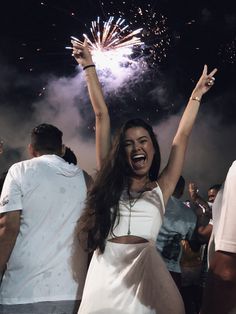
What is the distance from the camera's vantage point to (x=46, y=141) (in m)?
3.04

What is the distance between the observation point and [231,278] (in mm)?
1479

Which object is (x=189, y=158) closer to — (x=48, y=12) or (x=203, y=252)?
(x=48, y=12)

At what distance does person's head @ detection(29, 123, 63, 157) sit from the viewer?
Answer: 303 cm

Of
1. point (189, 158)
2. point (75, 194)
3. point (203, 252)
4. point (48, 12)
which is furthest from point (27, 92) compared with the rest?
point (75, 194)

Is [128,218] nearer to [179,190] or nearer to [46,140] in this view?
[46,140]

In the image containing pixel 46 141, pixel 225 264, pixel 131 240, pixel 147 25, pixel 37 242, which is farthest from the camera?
pixel 147 25

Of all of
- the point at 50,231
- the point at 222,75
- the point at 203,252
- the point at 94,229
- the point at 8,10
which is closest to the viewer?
the point at 94,229

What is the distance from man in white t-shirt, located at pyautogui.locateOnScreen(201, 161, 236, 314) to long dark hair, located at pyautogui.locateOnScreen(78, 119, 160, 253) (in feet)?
3.27

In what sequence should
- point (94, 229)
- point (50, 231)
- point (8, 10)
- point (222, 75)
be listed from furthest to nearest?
1. point (222, 75)
2. point (8, 10)
3. point (50, 231)
4. point (94, 229)

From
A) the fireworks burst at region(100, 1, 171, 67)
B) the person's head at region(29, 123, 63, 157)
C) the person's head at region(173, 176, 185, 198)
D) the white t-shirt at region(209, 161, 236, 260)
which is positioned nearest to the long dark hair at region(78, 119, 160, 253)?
the person's head at region(29, 123, 63, 157)

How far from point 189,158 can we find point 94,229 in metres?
11.3

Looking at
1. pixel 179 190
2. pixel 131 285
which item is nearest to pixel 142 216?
pixel 131 285

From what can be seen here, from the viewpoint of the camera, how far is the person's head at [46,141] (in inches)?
119

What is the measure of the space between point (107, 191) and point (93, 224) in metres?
0.20
